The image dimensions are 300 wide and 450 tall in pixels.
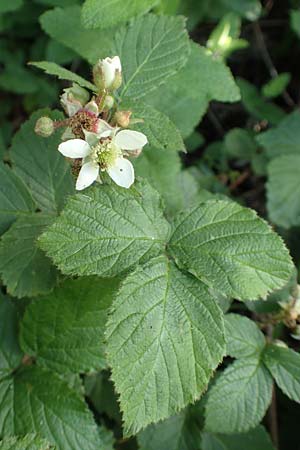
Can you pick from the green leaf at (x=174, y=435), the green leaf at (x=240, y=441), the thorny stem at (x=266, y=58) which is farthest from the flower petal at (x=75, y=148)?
the thorny stem at (x=266, y=58)

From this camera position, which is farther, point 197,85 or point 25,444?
point 197,85

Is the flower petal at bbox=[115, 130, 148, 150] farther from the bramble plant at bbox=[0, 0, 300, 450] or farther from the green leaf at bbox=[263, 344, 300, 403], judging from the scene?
the green leaf at bbox=[263, 344, 300, 403]

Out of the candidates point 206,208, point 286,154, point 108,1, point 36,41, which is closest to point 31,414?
point 206,208

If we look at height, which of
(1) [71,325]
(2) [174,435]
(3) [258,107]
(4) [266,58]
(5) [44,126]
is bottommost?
(2) [174,435]

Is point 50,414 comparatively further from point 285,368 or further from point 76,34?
point 76,34

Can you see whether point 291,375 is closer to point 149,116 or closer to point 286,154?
point 149,116

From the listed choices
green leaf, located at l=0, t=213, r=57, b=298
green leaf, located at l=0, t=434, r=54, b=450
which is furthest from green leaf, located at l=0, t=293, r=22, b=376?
green leaf, located at l=0, t=434, r=54, b=450

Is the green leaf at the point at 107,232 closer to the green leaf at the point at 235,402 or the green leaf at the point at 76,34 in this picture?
the green leaf at the point at 235,402

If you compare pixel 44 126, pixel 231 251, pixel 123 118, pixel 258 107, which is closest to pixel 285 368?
pixel 231 251
